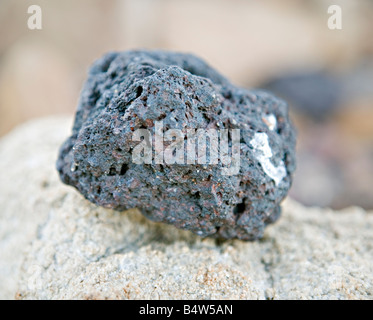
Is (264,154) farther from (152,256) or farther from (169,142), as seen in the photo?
(152,256)

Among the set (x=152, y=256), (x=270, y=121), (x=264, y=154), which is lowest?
(x=152, y=256)

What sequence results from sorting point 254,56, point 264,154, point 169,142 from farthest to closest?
point 254,56 < point 264,154 < point 169,142

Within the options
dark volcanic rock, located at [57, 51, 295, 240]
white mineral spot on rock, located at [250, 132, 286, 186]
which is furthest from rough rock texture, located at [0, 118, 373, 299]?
white mineral spot on rock, located at [250, 132, 286, 186]

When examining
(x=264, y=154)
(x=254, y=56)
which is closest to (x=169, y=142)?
(x=264, y=154)

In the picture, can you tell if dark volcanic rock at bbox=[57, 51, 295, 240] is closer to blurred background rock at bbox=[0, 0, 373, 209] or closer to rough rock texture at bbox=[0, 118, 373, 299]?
rough rock texture at bbox=[0, 118, 373, 299]

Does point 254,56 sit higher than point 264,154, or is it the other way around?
point 254,56

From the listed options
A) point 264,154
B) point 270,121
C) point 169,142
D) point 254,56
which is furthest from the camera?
point 254,56

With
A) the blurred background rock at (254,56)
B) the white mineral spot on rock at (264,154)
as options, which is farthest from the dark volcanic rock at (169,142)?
the blurred background rock at (254,56)
